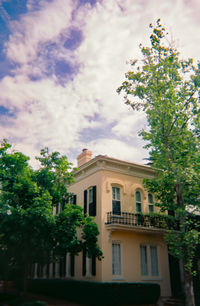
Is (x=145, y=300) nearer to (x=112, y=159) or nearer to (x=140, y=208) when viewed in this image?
(x=140, y=208)

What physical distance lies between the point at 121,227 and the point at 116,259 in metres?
2.23

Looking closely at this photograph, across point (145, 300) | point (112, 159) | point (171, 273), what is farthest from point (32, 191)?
point (171, 273)

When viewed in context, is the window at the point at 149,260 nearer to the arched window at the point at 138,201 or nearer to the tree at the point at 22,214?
the arched window at the point at 138,201

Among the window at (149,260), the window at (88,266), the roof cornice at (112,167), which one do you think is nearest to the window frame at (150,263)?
the window at (149,260)

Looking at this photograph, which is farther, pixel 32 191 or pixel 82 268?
pixel 82 268

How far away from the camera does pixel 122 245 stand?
17359mm

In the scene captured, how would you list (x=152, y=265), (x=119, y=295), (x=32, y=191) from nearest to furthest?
(x=32, y=191) → (x=119, y=295) → (x=152, y=265)

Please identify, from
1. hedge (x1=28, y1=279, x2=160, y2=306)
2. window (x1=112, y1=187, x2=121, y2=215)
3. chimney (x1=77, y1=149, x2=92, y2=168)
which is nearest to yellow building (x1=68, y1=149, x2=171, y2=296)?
window (x1=112, y1=187, x2=121, y2=215)

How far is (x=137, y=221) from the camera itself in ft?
59.7

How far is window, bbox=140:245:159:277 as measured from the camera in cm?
1797

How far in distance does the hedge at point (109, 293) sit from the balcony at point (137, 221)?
3.37 metres

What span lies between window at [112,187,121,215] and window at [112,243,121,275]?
2178 mm

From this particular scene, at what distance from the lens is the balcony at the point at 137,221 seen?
16594mm

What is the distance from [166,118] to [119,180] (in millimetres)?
5941
